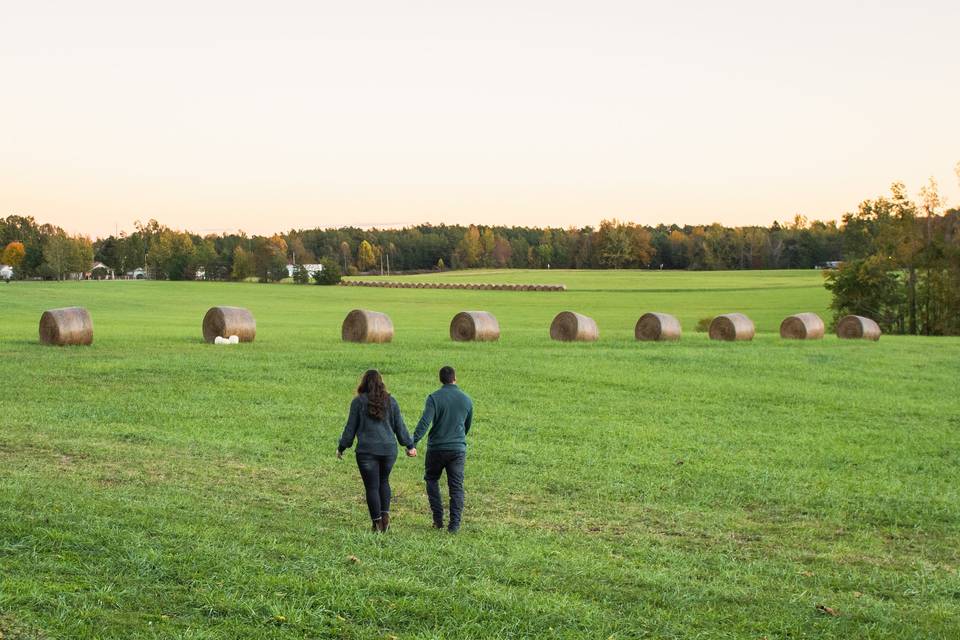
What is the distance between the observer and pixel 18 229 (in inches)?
7244

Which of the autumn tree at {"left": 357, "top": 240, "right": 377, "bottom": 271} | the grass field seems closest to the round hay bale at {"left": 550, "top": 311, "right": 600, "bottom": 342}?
the grass field

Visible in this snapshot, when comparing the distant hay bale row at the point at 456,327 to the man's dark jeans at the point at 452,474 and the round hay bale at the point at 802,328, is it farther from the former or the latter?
the man's dark jeans at the point at 452,474

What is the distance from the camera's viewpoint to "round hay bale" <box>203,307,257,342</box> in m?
33.0

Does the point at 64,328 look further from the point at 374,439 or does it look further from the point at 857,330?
the point at 857,330

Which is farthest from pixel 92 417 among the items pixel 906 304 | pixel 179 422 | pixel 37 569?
pixel 906 304

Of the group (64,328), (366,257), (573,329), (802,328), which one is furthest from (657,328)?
(366,257)

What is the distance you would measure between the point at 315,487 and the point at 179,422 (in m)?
5.90

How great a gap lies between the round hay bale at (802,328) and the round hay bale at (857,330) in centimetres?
172

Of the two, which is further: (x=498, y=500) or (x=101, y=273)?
(x=101, y=273)

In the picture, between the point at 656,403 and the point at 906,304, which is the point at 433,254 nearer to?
the point at 906,304

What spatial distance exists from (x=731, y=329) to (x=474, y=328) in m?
10.5

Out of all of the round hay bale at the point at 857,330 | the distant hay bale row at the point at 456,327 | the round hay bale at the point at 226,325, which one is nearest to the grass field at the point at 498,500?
the distant hay bale row at the point at 456,327

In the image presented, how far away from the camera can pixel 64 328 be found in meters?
30.2

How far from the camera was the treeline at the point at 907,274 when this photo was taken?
6731cm
